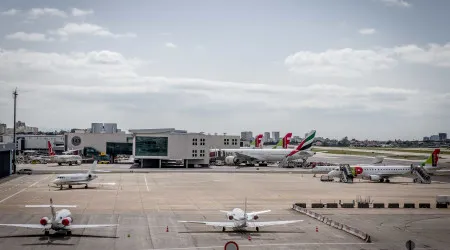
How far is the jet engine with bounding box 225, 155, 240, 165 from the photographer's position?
6353 inches

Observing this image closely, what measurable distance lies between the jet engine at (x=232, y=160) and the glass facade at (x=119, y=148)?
3818cm

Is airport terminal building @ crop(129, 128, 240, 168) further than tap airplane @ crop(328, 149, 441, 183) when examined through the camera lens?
Yes

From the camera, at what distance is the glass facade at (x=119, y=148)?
178875 mm

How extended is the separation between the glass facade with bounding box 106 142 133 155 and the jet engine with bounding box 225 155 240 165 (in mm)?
38178

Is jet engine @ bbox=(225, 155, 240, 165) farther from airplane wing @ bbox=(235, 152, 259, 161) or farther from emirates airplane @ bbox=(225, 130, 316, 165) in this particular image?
airplane wing @ bbox=(235, 152, 259, 161)

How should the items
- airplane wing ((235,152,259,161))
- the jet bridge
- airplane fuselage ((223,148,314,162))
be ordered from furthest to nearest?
airplane wing ((235,152,259,161)), airplane fuselage ((223,148,314,162)), the jet bridge

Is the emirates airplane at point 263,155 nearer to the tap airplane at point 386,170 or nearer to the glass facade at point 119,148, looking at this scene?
the glass facade at point 119,148

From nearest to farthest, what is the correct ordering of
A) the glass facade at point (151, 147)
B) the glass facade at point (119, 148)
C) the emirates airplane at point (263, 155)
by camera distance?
the glass facade at point (151, 147) < the emirates airplane at point (263, 155) < the glass facade at point (119, 148)

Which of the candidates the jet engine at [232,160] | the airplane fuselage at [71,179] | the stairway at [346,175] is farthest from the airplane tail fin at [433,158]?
Answer: the airplane fuselage at [71,179]

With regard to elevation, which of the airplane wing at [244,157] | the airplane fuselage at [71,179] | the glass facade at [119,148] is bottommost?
the airplane fuselage at [71,179]

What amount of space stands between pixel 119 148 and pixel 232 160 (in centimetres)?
4475

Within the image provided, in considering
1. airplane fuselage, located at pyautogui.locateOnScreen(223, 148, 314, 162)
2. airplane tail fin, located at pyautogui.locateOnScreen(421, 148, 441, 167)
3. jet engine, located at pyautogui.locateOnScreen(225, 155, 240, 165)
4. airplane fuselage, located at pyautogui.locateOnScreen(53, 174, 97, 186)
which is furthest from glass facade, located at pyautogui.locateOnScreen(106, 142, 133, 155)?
airplane tail fin, located at pyautogui.locateOnScreen(421, 148, 441, 167)

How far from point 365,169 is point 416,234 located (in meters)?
62.6

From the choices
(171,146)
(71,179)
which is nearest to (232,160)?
(171,146)
